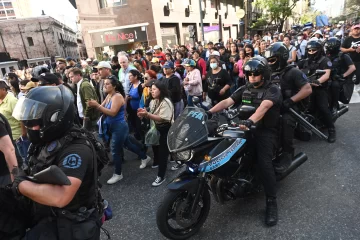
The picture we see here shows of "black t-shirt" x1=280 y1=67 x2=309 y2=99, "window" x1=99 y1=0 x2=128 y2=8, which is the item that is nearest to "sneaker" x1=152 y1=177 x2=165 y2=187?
"black t-shirt" x1=280 y1=67 x2=309 y2=99

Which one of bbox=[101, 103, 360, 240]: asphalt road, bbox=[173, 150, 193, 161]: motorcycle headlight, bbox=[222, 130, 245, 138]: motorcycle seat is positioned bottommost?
bbox=[101, 103, 360, 240]: asphalt road

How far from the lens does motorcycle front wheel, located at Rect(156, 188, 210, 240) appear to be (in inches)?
98.7

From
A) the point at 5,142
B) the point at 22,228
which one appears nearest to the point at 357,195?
the point at 22,228

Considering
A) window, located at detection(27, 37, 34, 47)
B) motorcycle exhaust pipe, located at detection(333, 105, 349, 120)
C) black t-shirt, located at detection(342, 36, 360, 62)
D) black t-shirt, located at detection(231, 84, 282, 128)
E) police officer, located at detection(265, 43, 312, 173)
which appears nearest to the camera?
black t-shirt, located at detection(231, 84, 282, 128)

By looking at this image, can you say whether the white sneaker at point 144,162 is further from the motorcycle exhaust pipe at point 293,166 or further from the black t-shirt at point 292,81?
the black t-shirt at point 292,81

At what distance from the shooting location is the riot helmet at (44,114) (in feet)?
5.36

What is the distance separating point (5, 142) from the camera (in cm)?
242

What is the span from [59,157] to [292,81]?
3.36 metres

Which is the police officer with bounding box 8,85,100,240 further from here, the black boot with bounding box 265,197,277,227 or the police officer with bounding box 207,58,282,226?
the black boot with bounding box 265,197,277,227

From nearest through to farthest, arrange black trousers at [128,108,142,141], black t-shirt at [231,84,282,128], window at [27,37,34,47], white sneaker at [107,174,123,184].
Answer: black t-shirt at [231,84,282,128], white sneaker at [107,174,123,184], black trousers at [128,108,142,141], window at [27,37,34,47]

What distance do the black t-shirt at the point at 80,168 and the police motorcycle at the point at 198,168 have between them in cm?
89

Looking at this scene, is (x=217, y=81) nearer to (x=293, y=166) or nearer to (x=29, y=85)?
(x=293, y=166)

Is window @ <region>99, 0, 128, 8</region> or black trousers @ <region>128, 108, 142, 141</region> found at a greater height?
window @ <region>99, 0, 128, 8</region>

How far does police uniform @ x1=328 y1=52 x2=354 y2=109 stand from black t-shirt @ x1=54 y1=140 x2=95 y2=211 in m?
4.87
